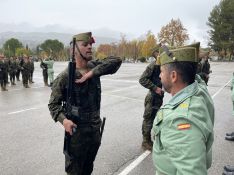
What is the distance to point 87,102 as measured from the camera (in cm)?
351

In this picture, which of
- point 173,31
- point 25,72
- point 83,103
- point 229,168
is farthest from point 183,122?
point 173,31

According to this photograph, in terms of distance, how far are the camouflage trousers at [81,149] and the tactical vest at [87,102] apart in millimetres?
117

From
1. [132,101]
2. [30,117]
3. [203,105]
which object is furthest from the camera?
[132,101]

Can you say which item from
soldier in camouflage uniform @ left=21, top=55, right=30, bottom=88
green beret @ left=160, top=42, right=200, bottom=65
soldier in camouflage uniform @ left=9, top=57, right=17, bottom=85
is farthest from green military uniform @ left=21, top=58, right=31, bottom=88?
green beret @ left=160, top=42, right=200, bottom=65

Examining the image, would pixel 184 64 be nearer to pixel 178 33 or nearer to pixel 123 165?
pixel 123 165

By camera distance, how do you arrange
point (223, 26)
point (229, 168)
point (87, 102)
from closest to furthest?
point (87, 102) → point (229, 168) → point (223, 26)

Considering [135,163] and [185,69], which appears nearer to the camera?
[185,69]

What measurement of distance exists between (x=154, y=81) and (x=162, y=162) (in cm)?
401

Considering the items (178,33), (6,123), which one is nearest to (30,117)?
(6,123)

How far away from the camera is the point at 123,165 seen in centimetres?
525

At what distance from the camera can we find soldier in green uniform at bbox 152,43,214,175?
1.78m

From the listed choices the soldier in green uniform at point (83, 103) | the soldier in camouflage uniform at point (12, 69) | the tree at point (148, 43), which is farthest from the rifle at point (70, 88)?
the tree at point (148, 43)

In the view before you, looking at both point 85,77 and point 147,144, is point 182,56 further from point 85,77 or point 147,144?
point 147,144

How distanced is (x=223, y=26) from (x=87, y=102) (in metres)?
86.3
